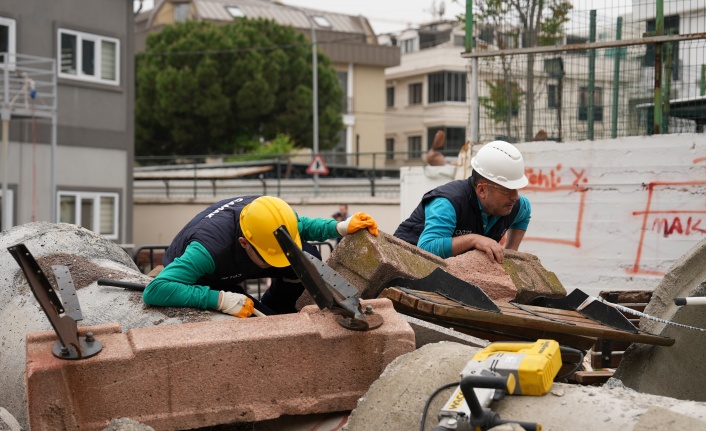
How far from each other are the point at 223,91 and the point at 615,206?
27743mm

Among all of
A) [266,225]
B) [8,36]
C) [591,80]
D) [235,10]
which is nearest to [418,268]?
[266,225]

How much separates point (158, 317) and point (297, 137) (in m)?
32.9

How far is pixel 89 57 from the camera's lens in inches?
800

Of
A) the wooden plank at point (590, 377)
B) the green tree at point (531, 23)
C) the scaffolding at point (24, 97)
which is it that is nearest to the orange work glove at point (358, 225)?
the wooden plank at point (590, 377)

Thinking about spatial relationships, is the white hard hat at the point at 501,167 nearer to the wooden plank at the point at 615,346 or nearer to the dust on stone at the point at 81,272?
the wooden plank at the point at 615,346

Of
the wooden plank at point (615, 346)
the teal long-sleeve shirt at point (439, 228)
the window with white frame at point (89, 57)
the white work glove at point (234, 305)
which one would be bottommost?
the wooden plank at point (615, 346)

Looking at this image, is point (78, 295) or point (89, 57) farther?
point (89, 57)

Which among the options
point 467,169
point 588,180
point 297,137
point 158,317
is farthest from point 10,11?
point 297,137

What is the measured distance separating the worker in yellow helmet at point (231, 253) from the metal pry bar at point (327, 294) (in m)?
0.56

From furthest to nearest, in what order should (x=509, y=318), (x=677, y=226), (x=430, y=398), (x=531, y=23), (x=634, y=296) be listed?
(x=531, y=23), (x=677, y=226), (x=634, y=296), (x=509, y=318), (x=430, y=398)

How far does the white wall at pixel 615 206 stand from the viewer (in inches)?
355

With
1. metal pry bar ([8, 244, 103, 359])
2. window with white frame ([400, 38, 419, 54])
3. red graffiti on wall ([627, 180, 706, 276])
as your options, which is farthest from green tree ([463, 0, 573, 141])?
window with white frame ([400, 38, 419, 54])

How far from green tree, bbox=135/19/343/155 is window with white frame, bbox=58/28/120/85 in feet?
45.1

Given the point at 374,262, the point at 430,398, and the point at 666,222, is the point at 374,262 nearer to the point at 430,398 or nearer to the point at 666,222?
the point at 430,398
